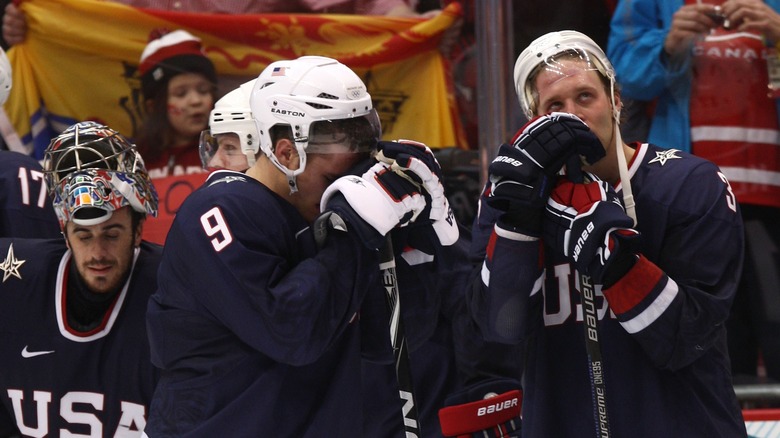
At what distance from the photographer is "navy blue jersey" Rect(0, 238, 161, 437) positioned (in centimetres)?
290

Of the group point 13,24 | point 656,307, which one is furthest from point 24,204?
point 656,307

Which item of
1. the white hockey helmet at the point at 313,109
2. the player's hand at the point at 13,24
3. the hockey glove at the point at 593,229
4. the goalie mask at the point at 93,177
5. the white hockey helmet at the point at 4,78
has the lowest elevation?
the hockey glove at the point at 593,229

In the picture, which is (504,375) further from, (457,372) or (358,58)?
(358,58)

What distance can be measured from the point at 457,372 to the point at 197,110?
5.43 ft

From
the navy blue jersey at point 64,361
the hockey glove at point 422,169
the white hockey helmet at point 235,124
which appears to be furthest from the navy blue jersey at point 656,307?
the white hockey helmet at point 235,124

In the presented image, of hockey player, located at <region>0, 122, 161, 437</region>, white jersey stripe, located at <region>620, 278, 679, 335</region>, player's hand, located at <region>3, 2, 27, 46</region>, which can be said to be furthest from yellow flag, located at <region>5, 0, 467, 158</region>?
white jersey stripe, located at <region>620, 278, 679, 335</region>

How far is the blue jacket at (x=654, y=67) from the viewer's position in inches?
151

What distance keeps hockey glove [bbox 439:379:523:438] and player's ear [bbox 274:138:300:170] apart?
866 millimetres

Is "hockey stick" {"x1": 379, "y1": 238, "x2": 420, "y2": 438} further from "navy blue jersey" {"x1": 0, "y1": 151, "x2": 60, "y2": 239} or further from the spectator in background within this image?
the spectator in background

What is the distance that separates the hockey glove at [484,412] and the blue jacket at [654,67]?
123 cm

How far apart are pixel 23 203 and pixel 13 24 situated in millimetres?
1047

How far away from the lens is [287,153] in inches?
94.0

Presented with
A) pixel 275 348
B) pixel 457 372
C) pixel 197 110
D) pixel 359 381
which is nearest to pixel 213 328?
pixel 275 348

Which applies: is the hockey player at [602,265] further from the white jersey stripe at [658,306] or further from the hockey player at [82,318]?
the hockey player at [82,318]
